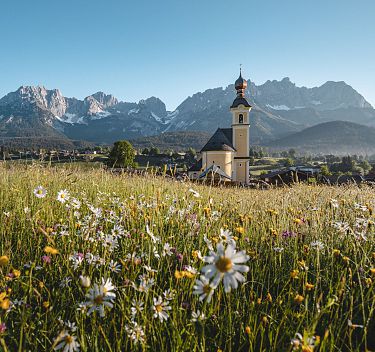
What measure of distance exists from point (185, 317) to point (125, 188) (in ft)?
13.9

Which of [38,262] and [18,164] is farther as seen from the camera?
[18,164]

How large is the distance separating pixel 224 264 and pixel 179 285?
1.30 metres

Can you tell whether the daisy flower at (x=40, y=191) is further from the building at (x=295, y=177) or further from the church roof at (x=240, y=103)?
the church roof at (x=240, y=103)

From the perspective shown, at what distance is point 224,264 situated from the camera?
0.95 meters

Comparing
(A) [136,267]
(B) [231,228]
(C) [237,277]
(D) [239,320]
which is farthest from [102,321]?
(B) [231,228]

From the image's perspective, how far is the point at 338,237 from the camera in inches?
116

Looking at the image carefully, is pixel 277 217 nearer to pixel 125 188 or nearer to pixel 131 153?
pixel 125 188

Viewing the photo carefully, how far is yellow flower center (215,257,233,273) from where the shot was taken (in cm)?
94

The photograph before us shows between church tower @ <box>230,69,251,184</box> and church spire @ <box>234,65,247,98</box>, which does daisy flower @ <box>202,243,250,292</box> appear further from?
church spire @ <box>234,65,247,98</box>

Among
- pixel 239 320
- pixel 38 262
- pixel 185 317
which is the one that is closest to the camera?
pixel 185 317

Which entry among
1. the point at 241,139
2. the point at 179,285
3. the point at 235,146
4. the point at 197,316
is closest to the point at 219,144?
the point at 235,146

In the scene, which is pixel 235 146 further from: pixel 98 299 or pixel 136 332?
Result: pixel 98 299

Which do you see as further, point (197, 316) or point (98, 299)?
point (197, 316)

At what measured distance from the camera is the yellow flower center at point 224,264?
3.10ft
